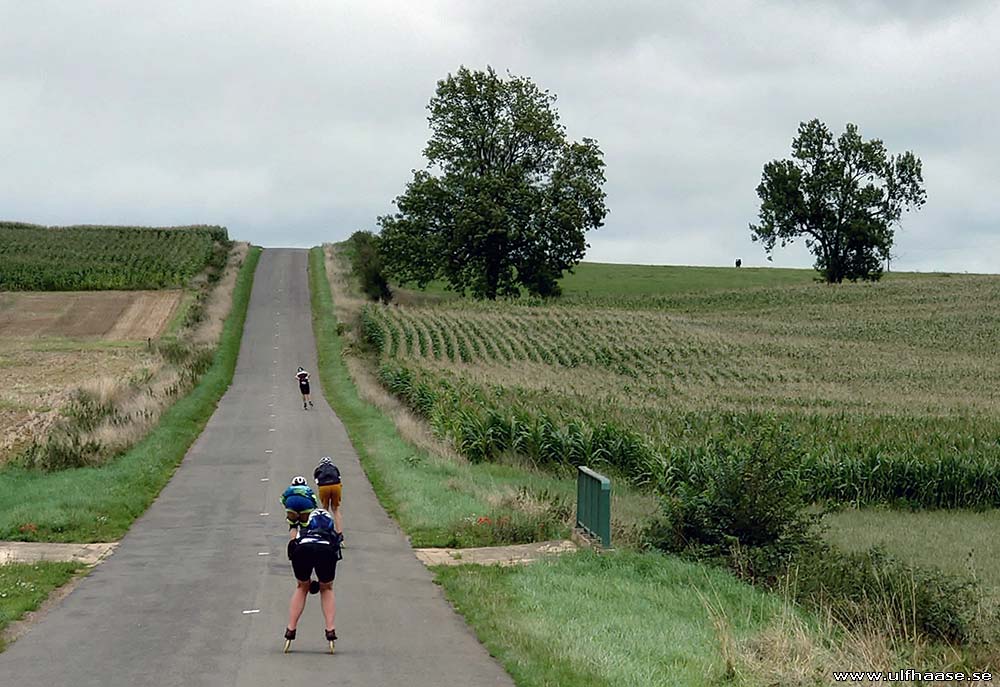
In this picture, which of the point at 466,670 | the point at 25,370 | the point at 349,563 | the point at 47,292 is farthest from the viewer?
the point at 47,292

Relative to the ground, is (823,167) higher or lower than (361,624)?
higher

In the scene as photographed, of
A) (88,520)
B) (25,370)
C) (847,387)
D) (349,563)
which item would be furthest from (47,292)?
(349,563)

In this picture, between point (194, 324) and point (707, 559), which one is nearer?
point (707, 559)

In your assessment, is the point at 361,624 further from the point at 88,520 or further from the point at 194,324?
the point at 194,324

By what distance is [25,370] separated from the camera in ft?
154

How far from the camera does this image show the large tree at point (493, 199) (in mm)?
77375

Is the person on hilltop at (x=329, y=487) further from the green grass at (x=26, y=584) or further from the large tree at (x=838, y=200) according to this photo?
the large tree at (x=838, y=200)

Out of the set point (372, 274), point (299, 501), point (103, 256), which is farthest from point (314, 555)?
point (103, 256)

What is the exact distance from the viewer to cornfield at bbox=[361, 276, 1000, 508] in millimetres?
27766

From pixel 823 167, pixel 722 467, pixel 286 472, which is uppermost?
pixel 823 167

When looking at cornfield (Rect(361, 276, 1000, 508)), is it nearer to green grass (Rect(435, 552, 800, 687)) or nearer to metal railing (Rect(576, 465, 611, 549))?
metal railing (Rect(576, 465, 611, 549))

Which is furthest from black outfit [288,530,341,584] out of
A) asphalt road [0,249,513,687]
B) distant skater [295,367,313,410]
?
distant skater [295,367,313,410]

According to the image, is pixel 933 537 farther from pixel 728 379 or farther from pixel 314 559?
pixel 728 379

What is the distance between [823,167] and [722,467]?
290ft
